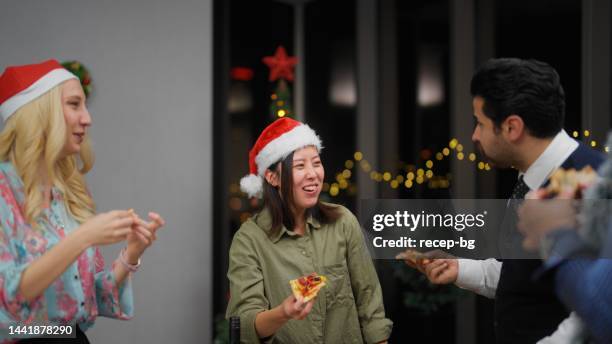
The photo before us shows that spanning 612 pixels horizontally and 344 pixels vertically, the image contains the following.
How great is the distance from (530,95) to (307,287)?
0.79 metres

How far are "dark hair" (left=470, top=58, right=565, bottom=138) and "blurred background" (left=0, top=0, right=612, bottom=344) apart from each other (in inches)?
57.4

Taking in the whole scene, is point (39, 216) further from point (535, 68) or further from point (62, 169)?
point (535, 68)

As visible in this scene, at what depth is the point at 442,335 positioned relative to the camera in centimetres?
358

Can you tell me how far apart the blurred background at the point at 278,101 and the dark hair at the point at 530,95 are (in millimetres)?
1458

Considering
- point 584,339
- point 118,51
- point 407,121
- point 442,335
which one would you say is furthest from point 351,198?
point 584,339

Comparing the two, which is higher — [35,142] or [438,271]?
[35,142]

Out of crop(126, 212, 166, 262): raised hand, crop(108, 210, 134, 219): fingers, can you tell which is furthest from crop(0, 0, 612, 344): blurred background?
crop(108, 210, 134, 219): fingers

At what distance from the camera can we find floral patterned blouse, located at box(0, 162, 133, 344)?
146 centimetres

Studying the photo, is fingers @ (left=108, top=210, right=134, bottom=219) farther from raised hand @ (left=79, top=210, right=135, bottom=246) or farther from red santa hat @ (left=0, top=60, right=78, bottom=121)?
red santa hat @ (left=0, top=60, right=78, bottom=121)

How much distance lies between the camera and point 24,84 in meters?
1.55

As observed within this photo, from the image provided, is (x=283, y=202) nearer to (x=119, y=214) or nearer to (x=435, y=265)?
(x=435, y=265)

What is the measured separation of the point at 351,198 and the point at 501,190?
1.21 metres

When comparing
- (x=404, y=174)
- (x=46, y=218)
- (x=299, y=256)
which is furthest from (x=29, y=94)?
(x=404, y=174)

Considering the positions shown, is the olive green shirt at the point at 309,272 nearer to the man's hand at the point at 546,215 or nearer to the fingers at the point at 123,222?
the fingers at the point at 123,222
